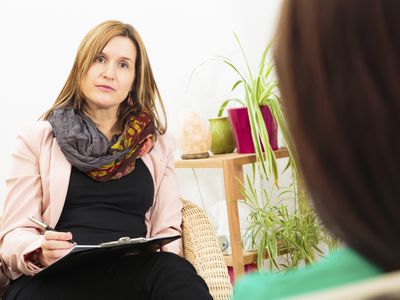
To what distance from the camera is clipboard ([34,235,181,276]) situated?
1.87 metres

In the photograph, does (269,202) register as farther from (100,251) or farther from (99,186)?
(100,251)

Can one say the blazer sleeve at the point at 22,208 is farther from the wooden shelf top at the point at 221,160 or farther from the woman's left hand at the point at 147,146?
the wooden shelf top at the point at 221,160

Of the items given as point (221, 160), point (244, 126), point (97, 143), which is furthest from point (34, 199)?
point (244, 126)

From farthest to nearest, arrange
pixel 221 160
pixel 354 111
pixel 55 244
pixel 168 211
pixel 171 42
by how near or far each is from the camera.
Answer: pixel 171 42, pixel 221 160, pixel 168 211, pixel 55 244, pixel 354 111

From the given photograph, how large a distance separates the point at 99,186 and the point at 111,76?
0.40 m

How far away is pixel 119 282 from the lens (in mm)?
2082

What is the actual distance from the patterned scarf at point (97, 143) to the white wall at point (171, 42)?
2.07 ft

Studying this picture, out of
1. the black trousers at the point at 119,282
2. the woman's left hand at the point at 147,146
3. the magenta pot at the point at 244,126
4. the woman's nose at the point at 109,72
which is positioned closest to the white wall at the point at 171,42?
the magenta pot at the point at 244,126

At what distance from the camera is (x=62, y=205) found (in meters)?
2.26

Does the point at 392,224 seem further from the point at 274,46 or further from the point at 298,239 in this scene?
the point at 298,239

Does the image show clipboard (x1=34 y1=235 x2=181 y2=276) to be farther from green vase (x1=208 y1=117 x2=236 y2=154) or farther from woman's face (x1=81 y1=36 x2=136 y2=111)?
green vase (x1=208 y1=117 x2=236 y2=154)

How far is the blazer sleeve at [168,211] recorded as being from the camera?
243 centimetres

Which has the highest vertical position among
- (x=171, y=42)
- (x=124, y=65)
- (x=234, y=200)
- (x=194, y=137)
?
(x=171, y=42)

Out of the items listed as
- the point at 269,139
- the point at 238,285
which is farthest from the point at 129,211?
the point at 238,285
